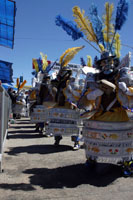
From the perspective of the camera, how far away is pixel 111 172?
3904 millimetres

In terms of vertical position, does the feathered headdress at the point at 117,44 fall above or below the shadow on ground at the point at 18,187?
above

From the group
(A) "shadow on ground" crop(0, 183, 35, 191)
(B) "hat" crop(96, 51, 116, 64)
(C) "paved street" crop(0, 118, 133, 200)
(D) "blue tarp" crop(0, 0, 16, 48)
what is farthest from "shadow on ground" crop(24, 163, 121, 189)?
(D) "blue tarp" crop(0, 0, 16, 48)

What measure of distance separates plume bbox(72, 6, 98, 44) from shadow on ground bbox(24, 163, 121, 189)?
246cm

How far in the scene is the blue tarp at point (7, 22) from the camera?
6.14 m

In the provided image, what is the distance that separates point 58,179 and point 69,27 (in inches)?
115

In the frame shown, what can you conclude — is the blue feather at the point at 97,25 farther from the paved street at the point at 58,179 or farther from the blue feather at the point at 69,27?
the paved street at the point at 58,179

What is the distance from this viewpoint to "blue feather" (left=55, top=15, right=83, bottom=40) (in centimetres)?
420

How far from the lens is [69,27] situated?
4.30 meters

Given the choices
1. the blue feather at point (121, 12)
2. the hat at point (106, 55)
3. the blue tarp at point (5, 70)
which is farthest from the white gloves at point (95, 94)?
the blue tarp at point (5, 70)

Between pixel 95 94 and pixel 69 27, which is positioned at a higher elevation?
pixel 69 27

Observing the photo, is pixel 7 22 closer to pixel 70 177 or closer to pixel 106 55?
pixel 106 55

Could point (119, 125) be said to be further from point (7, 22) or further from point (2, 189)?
point (7, 22)

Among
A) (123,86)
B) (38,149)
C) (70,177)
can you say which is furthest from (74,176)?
(38,149)

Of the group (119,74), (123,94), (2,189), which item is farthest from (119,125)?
(2,189)
